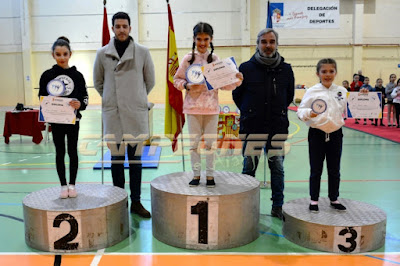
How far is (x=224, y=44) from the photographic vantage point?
18219 mm

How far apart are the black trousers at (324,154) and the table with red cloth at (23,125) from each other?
6.81 m

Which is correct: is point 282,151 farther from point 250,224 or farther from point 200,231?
point 200,231

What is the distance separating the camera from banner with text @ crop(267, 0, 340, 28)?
1733cm

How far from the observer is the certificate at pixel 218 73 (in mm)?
2984

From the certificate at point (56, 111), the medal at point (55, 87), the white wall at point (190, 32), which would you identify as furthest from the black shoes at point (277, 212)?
the white wall at point (190, 32)

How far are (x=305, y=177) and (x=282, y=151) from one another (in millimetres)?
1908

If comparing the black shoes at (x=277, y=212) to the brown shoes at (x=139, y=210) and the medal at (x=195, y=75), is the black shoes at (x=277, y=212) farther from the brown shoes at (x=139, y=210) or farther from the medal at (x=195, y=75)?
the medal at (x=195, y=75)

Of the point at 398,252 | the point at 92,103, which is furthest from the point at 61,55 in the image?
the point at 92,103

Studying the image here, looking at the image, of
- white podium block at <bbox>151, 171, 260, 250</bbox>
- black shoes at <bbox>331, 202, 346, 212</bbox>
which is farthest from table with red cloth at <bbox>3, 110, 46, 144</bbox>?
black shoes at <bbox>331, 202, 346, 212</bbox>

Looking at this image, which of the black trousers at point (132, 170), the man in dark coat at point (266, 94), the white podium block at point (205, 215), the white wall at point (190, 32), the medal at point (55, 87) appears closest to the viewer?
the white podium block at point (205, 215)

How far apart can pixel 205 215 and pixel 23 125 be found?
6820mm

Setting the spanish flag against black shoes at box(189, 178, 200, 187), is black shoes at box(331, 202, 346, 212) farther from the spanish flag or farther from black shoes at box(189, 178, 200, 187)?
the spanish flag

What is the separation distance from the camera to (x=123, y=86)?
3.42 m

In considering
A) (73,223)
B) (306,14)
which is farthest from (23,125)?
(306,14)
